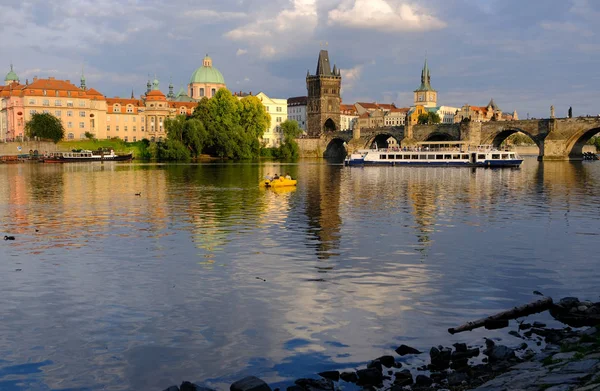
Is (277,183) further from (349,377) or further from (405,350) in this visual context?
(349,377)

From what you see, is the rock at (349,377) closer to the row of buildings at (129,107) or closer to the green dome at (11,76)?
the row of buildings at (129,107)

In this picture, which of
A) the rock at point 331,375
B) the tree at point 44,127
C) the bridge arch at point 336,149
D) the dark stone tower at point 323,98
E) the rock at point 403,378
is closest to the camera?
the rock at point 403,378

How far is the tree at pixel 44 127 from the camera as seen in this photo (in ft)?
415

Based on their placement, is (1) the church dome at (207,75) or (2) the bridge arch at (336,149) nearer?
(2) the bridge arch at (336,149)

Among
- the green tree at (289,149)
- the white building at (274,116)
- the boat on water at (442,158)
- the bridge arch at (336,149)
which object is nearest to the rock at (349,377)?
the boat on water at (442,158)

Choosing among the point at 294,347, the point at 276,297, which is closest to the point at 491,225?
the point at 276,297

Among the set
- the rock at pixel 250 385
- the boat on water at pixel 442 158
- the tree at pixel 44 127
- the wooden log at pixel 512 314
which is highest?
the tree at pixel 44 127

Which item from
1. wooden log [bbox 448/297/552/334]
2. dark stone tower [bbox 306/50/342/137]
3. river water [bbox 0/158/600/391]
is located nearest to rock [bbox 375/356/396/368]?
river water [bbox 0/158/600/391]

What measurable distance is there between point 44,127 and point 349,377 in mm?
128629

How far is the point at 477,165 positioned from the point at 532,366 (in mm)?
83494

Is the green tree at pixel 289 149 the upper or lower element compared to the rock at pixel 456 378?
upper

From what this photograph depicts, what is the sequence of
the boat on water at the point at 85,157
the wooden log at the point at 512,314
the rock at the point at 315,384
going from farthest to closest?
1. the boat on water at the point at 85,157
2. the wooden log at the point at 512,314
3. the rock at the point at 315,384

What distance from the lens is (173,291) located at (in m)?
16.0

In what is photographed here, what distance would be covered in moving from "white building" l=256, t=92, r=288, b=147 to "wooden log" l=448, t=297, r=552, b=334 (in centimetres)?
15532
